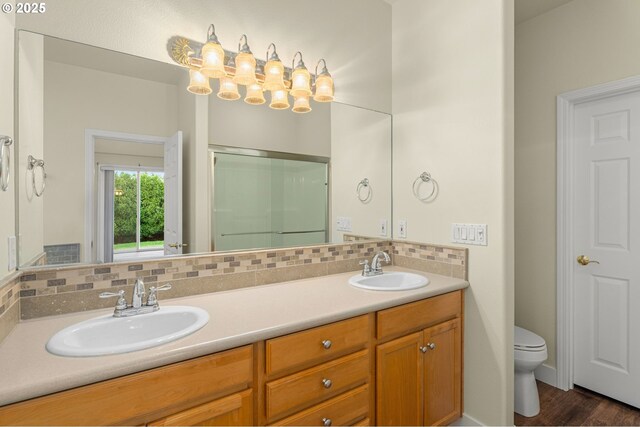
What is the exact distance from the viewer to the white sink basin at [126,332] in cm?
100

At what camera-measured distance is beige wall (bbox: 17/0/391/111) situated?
4.63ft

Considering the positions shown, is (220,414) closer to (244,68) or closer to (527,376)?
(244,68)

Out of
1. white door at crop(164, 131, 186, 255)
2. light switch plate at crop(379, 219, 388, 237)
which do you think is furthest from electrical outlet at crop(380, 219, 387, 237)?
white door at crop(164, 131, 186, 255)

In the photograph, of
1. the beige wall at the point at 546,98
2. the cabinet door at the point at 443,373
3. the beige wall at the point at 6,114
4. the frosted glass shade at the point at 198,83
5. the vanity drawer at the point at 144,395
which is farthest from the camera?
the beige wall at the point at 546,98

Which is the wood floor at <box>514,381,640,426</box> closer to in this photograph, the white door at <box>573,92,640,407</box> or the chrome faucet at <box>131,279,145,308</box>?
the white door at <box>573,92,640,407</box>

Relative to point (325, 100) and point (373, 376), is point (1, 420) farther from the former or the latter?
point (325, 100)

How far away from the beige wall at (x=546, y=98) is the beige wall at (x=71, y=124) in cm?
273

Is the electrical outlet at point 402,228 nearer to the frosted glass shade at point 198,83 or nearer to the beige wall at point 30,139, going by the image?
the frosted glass shade at point 198,83

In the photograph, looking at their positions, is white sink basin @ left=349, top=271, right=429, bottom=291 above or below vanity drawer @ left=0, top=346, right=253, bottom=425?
above

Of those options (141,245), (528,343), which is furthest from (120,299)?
(528,343)

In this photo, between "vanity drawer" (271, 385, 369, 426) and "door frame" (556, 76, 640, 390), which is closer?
"vanity drawer" (271, 385, 369, 426)

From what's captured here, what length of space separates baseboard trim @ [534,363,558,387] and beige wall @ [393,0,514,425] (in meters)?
0.89

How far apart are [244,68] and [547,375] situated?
296cm

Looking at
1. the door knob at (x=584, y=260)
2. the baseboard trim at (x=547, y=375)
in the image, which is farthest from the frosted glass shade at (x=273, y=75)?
the baseboard trim at (x=547, y=375)
